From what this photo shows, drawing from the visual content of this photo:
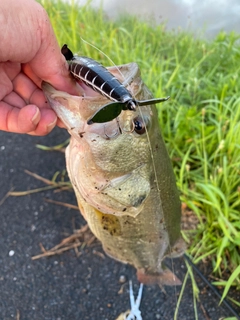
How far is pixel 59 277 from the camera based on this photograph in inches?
89.2

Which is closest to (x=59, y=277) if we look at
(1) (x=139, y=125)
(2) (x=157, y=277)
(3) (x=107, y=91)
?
(2) (x=157, y=277)

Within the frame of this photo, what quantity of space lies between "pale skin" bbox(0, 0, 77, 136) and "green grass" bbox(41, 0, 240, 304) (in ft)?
1.73

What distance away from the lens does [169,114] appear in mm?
2648

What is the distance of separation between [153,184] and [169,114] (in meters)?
1.34

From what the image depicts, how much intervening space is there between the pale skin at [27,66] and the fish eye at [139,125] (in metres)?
0.26

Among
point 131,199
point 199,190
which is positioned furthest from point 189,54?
point 131,199

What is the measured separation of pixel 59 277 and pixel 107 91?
1.57 m

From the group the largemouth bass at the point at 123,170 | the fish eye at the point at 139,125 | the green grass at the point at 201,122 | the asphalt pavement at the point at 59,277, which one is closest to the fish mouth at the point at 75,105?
the largemouth bass at the point at 123,170

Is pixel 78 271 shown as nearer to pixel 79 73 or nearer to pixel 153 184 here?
pixel 153 184

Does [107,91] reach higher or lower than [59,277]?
higher

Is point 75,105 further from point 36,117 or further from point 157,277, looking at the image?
point 157,277

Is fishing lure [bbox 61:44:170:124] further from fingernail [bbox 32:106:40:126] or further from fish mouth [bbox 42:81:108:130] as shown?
fingernail [bbox 32:106:40:126]

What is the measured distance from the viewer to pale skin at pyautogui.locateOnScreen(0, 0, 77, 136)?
1235 mm

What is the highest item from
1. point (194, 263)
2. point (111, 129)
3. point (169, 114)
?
point (111, 129)
